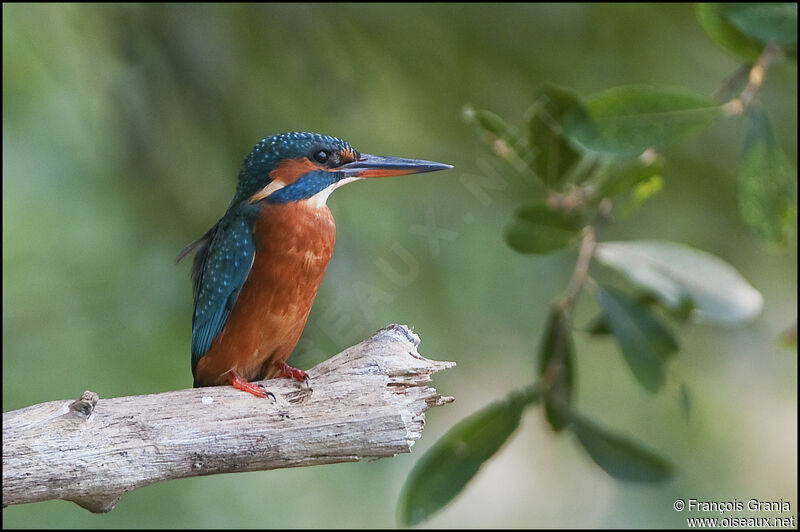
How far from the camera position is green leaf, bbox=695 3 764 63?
2014mm

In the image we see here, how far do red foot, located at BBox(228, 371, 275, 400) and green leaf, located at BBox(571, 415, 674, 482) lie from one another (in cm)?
99

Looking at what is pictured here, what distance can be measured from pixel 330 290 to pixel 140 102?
0.66m

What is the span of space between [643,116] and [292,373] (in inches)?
41.7

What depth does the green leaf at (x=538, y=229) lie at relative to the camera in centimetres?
190

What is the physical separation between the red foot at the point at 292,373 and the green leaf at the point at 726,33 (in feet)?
4.31

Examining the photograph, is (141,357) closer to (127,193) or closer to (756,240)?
(127,193)

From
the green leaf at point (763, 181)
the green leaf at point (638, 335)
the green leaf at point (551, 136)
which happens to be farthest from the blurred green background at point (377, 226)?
the green leaf at point (763, 181)

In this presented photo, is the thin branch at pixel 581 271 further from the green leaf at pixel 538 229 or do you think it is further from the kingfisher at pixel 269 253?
the kingfisher at pixel 269 253

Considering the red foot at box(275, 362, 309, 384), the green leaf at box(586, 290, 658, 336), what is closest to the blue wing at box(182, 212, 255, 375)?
the red foot at box(275, 362, 309, 384)

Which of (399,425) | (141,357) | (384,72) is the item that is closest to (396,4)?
(384,72)

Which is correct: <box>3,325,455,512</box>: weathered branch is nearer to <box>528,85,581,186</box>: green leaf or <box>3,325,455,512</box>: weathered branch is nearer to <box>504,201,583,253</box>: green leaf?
<box>504,201,583,253</box>: green leaf

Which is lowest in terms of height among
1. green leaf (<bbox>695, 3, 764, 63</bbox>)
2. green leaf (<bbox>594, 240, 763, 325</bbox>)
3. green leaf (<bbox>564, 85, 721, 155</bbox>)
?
green leaf (<bbox>594, 240, 763, 325</bbox>)

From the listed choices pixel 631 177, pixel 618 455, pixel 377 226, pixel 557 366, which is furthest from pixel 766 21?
pixel 377 226

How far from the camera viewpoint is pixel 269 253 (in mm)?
1234
